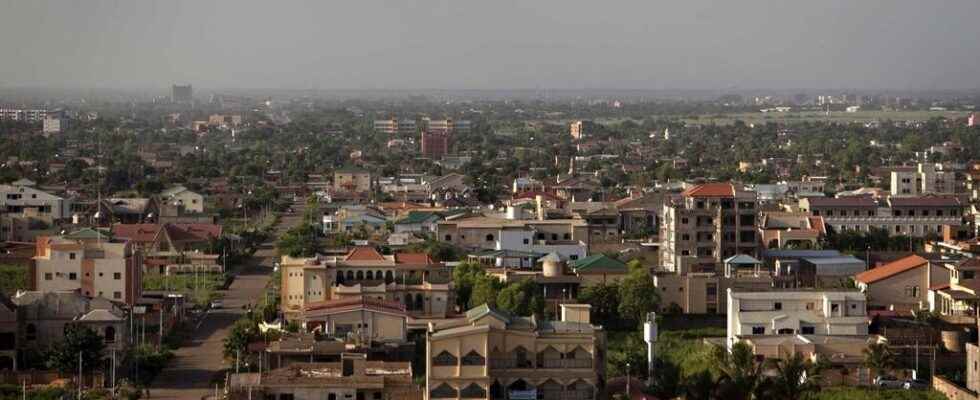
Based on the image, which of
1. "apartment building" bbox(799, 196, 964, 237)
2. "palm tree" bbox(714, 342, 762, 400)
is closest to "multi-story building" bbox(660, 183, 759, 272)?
"apartment building" bbox(799, 196, 964, 237)

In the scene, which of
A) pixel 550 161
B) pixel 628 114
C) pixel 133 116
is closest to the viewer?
pixel 550 161

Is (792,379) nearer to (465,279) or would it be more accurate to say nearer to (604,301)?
(604,301)

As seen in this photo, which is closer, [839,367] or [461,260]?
[839,367]

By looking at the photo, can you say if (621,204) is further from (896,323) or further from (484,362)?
(484,362)

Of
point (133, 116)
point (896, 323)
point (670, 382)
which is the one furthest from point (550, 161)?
point (133, 116)

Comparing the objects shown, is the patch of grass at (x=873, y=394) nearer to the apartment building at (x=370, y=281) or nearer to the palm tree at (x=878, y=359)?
the palm tree at (x=878, y=359)

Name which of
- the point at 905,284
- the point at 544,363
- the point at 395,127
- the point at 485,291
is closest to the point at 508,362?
the point at 544,363

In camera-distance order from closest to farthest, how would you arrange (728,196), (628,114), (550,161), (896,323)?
(896,323)
(728,196)
(550,161)
(628,114)

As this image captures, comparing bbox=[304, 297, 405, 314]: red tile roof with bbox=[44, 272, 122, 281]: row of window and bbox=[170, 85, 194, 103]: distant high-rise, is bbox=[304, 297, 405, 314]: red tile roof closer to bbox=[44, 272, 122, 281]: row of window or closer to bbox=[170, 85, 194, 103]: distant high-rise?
bbox=[44, 272, 122, 281]: row of window
